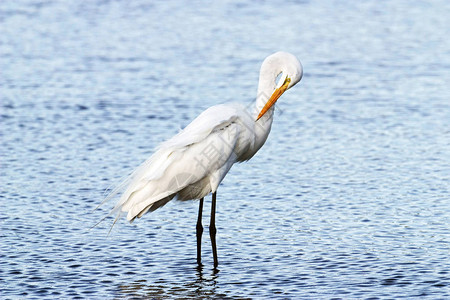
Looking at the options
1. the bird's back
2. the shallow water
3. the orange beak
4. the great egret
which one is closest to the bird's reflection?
the shallow water

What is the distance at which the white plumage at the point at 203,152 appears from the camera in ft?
27.2

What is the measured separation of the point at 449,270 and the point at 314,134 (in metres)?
5.32

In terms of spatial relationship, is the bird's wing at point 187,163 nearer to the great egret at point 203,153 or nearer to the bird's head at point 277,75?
the great egret at point 203,153

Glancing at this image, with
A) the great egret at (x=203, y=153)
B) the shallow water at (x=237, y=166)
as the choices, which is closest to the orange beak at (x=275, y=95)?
the great egret at (x=203, y=153)

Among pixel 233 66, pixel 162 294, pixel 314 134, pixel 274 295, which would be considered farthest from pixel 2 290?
pixel 233 66

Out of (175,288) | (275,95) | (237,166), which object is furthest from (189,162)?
(237,166)

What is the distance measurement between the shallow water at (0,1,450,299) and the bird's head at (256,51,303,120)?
1499 mm

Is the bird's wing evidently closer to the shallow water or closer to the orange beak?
the orange beak

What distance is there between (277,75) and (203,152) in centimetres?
103

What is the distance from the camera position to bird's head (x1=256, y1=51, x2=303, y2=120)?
8.48 metres

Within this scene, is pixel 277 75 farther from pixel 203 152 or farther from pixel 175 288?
pixel 175 288

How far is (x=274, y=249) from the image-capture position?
877 centimetres

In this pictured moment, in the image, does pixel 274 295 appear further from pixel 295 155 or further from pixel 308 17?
pixel 308 17

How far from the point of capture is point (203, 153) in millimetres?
8289
